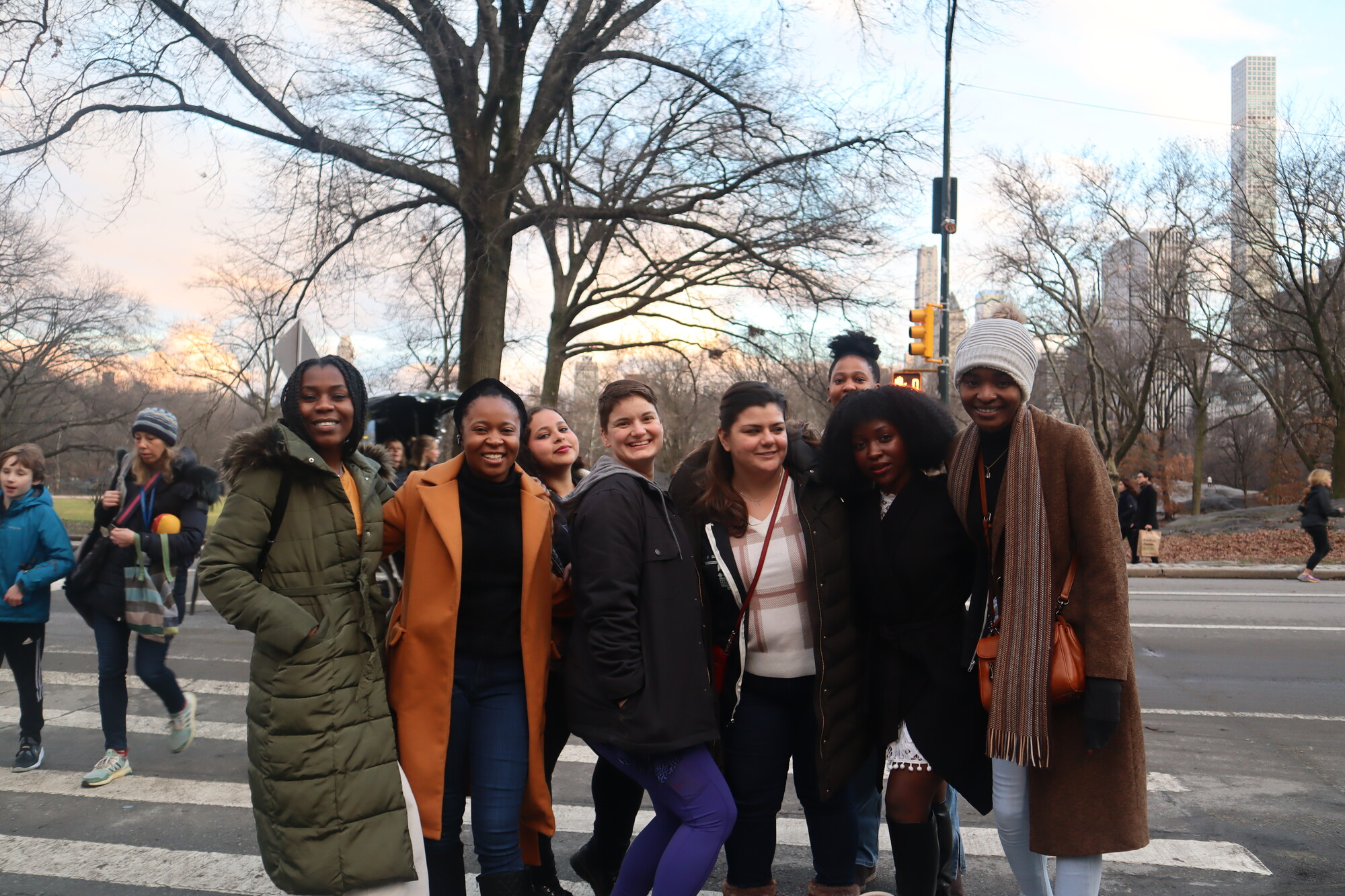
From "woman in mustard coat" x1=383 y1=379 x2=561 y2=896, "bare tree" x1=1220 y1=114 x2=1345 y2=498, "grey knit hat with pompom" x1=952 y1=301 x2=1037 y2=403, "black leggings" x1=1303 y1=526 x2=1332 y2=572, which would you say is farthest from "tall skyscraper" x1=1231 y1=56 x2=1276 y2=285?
"woman in mustard coat" x1=383 y1=379 x2=561 y2=896

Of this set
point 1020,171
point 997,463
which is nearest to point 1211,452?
point 1020,171

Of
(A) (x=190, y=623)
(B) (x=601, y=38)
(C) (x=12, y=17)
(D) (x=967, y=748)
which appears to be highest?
(B) (x=601, y=38)

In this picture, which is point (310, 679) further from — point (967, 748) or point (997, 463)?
point (997, 463)

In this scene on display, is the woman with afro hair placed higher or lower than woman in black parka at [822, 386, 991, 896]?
higher

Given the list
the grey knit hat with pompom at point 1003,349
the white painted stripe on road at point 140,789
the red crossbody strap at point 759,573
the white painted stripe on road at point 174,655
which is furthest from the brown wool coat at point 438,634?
the white painted stripe on road at point 174,655

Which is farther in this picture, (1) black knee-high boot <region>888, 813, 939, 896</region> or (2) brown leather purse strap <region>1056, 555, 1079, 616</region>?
(1) black knee-high boot <region>888, 813, 939, 896</region>

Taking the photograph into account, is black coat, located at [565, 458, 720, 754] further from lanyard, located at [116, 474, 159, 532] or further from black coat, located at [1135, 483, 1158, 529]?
black coat, located at [1135, 483, 1158, 529]

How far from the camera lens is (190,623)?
10219mm

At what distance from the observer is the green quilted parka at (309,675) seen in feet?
9.57

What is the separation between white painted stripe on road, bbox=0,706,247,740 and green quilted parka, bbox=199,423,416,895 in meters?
3.52

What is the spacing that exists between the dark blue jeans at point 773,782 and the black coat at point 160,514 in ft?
11.0

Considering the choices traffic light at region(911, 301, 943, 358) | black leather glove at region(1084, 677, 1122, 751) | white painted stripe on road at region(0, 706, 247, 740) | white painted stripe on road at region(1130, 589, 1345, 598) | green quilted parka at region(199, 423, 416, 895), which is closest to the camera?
black leather glove at region(1084, 677, 1122, 751)

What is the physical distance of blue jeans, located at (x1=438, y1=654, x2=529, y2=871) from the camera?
3135 millimetres

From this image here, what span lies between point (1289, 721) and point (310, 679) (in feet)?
20.7
